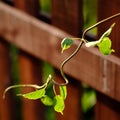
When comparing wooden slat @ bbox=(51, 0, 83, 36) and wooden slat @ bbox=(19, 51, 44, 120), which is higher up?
wooden slat @ bbox=(51, 0, 83, 36)

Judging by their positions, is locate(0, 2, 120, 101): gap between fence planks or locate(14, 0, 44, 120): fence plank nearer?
locate(0, 2, 120, 101): gap between fence planks

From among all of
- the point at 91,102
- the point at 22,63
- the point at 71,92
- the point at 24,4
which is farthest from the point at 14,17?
the point at 91,102

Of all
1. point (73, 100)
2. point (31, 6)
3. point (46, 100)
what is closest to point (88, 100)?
point (73, 100)

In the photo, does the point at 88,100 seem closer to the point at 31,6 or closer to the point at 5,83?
the point at 5,83

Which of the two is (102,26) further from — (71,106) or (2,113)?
(2,113)

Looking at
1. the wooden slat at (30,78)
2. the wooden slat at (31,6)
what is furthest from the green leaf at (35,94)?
the wooden slat at (30,78)

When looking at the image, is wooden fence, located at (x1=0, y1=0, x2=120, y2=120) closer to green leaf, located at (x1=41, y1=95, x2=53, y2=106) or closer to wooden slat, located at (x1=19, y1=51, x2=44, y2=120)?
wooden slat, located at (x1=19, y1=51, x2=44, y2=120)

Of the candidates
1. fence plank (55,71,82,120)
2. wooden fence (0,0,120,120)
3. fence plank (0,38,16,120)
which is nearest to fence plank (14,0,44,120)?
wooden fence (0,0,120,120)
